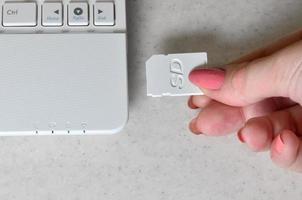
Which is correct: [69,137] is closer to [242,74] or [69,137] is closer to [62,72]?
[62,72]

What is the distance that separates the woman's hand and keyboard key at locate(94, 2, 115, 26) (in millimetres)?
88

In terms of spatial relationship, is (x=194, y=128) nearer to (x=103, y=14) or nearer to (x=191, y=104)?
(x=191, y=104)

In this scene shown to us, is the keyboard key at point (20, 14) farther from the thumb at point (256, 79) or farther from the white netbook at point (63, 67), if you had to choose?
the thumb at point (256, 79)

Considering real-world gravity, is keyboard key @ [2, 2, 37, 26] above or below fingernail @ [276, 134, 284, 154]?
above

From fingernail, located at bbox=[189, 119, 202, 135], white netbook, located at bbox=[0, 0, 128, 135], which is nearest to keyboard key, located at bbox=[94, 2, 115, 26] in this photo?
white netbook, located at bbox=[0, 0, 128, 135]

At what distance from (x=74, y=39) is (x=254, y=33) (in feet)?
0.53

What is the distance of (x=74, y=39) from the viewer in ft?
1.47

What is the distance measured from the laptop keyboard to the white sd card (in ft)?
0.17

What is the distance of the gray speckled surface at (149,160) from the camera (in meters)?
0.43

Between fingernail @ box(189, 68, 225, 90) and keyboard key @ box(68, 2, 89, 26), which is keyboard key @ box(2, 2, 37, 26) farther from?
fingernail @ box(189, 68, 225, 90)

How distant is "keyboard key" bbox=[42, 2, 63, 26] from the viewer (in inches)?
17.7

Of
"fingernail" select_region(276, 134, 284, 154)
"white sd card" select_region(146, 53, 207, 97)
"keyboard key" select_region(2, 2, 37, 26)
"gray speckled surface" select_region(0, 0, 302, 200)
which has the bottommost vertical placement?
"gray speckled surface" select_region(0, 0, 302, 200)

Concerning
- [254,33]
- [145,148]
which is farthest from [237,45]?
[145,148]

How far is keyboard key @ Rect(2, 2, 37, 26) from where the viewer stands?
17.6 inches
